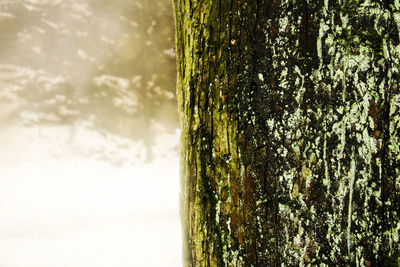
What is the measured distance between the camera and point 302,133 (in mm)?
500

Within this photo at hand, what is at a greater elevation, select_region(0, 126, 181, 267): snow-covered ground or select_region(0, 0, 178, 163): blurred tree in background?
select_region(0, 0, 178, 163): blurred tree in background

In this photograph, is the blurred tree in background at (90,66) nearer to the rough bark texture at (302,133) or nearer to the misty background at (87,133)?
the misty background at (87,133)

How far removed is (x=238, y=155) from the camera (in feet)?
1.77

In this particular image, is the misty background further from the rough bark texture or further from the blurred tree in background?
the rough bark texture

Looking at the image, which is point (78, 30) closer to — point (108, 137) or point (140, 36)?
point (140, 36)

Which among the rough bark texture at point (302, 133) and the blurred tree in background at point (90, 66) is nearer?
the rough bark texture at point (302, 133)

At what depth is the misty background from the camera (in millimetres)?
2133

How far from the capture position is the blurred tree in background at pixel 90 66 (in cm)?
211

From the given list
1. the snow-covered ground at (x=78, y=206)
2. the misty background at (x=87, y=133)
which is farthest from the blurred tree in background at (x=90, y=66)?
the snow-covered ground at (x=78, y=206)

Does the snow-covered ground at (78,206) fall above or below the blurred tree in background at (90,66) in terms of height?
A: below

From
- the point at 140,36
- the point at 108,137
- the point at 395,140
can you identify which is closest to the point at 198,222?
the point at 395,140

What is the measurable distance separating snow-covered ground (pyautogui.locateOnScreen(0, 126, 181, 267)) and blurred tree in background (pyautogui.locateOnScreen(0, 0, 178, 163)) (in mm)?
155

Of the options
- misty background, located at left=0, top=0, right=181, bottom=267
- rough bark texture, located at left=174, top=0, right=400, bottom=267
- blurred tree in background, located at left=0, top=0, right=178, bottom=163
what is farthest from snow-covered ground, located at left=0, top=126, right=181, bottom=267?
rough bark texture, located at left=174, top=0, right=400, bottom=267

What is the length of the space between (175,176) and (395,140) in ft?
7.35
